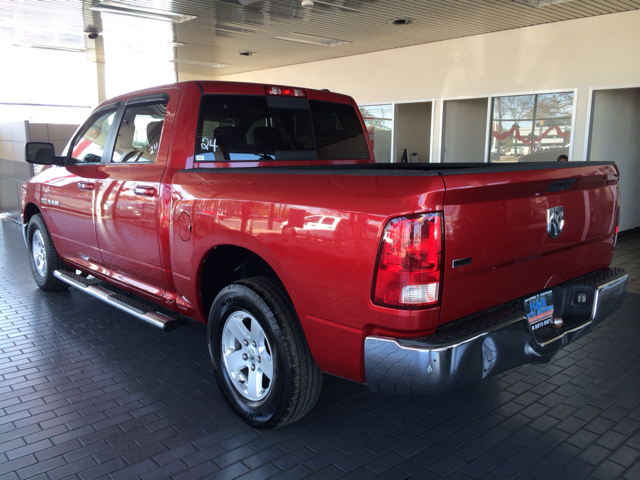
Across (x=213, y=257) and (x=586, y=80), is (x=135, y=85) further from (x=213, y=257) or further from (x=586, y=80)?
(x=213, y=257)

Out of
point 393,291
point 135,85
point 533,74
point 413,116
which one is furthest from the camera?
point 135,85

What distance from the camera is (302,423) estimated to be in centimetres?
286

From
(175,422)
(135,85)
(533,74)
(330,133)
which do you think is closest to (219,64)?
(135,85)

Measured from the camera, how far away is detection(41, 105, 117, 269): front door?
399 centimetres

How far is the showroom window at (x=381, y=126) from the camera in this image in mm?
12258

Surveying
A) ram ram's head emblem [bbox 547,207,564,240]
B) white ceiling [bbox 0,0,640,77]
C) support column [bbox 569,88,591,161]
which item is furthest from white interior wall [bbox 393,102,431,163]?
ram ram's head emblem [bbox 547,207,564,240]

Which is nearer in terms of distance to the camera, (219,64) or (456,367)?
(456,367)

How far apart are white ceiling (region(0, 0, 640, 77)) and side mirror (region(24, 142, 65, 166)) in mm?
5132

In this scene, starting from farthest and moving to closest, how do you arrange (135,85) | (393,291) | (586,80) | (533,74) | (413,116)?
(135,85) < (413,116) < (533,74) < (586,80) < (393,291)

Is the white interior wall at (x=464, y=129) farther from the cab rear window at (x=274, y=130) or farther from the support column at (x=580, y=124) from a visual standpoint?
the cab rear window at (x=274, y=130)

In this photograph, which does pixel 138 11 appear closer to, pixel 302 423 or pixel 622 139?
pixel 302 423

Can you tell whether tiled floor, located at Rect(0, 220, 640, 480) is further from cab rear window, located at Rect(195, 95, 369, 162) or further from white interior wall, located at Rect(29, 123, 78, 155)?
white interior wall, located at Rect(29, 123, 78, 155)

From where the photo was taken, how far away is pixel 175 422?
2.86 metres

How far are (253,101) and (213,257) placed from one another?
114 cm
